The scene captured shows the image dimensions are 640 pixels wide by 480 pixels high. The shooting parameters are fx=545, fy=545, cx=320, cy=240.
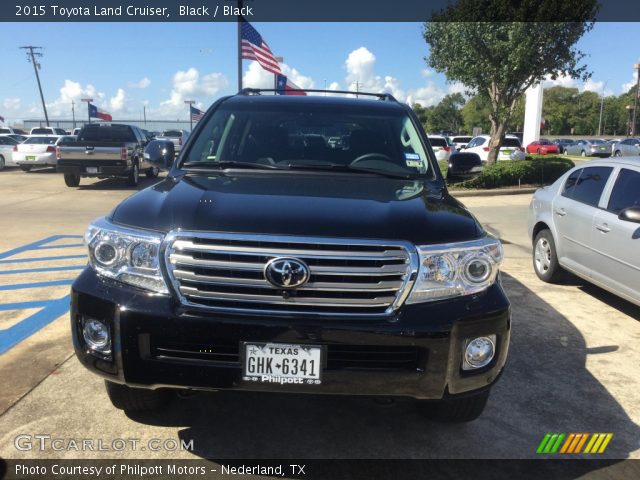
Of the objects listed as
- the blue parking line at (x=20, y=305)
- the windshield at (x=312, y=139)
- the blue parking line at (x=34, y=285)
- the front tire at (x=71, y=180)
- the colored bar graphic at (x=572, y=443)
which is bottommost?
the colored bar graphic at (x=572, y=443)

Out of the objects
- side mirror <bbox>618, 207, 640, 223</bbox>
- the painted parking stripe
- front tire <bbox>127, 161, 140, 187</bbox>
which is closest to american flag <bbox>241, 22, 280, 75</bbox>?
front tire <bbox>127, 161, 140, 187</bbox>

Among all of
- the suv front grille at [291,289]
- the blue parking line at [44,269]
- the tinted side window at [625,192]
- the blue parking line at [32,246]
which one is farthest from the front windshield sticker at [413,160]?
the blue parking line at [32,246]

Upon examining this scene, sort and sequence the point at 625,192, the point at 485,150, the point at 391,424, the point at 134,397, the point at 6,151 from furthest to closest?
the point at 6,151 → the point at 485,150 → the point at 625,192 → the point at 391,424 → the point at 134,397

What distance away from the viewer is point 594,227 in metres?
5.30

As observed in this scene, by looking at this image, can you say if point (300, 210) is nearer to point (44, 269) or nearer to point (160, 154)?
point (160, 154)

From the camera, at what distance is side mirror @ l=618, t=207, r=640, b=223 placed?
14.8 ft

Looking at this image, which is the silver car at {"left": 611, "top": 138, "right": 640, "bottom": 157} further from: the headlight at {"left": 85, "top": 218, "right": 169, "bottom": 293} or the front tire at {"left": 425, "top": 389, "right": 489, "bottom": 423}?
the headlight at {"left": 85, "top": 218, "right": 169, "bottom": 293}

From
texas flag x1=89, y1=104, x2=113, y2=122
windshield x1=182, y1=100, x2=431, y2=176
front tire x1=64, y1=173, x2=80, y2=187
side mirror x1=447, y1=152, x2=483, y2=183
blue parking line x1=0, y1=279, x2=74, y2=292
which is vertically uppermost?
texas flag x1=89, y1=104, x2=113, y2=122

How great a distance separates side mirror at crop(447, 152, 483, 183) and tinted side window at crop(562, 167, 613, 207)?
6.25 ft

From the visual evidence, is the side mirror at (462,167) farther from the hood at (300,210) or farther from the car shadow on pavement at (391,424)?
the car shadow on pavement at (391,424)

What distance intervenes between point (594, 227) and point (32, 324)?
5.21 metres

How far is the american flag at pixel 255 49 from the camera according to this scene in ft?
52.6

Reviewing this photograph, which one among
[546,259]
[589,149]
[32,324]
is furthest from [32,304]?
[589,149]

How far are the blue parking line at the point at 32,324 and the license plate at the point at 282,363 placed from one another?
8.61 ft
